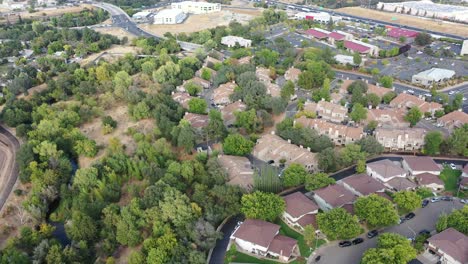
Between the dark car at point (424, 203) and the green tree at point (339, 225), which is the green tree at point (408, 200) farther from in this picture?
the green tree at point (339, 225)

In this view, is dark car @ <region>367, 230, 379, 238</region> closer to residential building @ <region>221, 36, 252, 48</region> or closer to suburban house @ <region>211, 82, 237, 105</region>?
suburban house @ <region>211, 82, 237, 105</region>

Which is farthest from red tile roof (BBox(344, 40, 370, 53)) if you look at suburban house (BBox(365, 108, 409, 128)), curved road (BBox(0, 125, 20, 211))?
curved road (BBox(0, 125, 20, 211))

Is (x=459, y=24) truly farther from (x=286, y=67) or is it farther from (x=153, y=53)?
(x=153, y=53)

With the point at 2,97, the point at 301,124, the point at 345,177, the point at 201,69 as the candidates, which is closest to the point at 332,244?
the point at 345,177

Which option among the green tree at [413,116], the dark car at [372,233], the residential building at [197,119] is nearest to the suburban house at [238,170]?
the residential building at [197,119]

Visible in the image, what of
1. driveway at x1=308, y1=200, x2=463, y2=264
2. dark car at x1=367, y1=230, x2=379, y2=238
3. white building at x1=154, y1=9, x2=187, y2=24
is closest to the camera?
driveway at x1=308, y1=200, x2=463, y2=264
